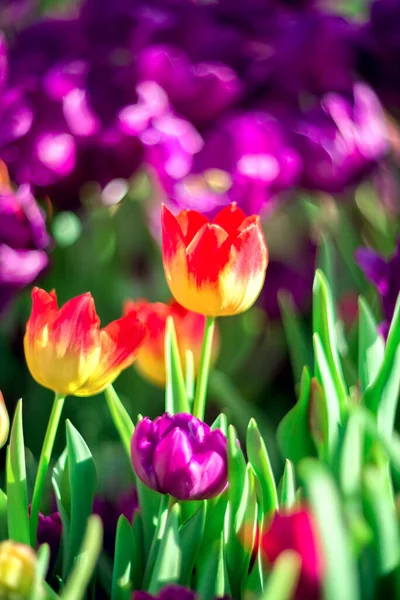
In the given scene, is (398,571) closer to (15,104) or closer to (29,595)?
(29,595)

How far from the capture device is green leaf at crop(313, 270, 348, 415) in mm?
351

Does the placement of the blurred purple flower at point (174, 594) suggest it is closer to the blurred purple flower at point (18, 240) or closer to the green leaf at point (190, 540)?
the green leaf at point (190, 540)

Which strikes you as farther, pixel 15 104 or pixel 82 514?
pixel 15 104

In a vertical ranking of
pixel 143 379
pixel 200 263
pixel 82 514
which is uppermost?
pixel 200 263

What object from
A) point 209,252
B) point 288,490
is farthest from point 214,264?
point 288,490

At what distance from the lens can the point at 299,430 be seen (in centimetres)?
36

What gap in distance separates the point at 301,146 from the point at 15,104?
0.23m

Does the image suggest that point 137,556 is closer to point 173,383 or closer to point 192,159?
point 173,383

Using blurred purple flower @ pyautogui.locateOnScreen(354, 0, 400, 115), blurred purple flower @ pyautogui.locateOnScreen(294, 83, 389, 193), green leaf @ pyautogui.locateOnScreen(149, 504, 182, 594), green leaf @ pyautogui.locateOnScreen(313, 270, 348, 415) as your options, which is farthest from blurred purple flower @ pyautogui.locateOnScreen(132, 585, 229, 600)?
blurred purple flower @ pyautogui.locateOnScreen(354, 0, 400, 115)

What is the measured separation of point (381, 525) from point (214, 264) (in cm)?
13

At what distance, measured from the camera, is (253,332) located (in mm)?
593

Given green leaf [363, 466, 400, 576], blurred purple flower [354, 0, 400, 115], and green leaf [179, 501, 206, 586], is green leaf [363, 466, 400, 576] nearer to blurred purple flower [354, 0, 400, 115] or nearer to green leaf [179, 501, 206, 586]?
green leaf [179, 501, 206, 586]

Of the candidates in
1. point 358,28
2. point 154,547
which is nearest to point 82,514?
point 154,547

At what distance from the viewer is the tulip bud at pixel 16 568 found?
0.85 feet
